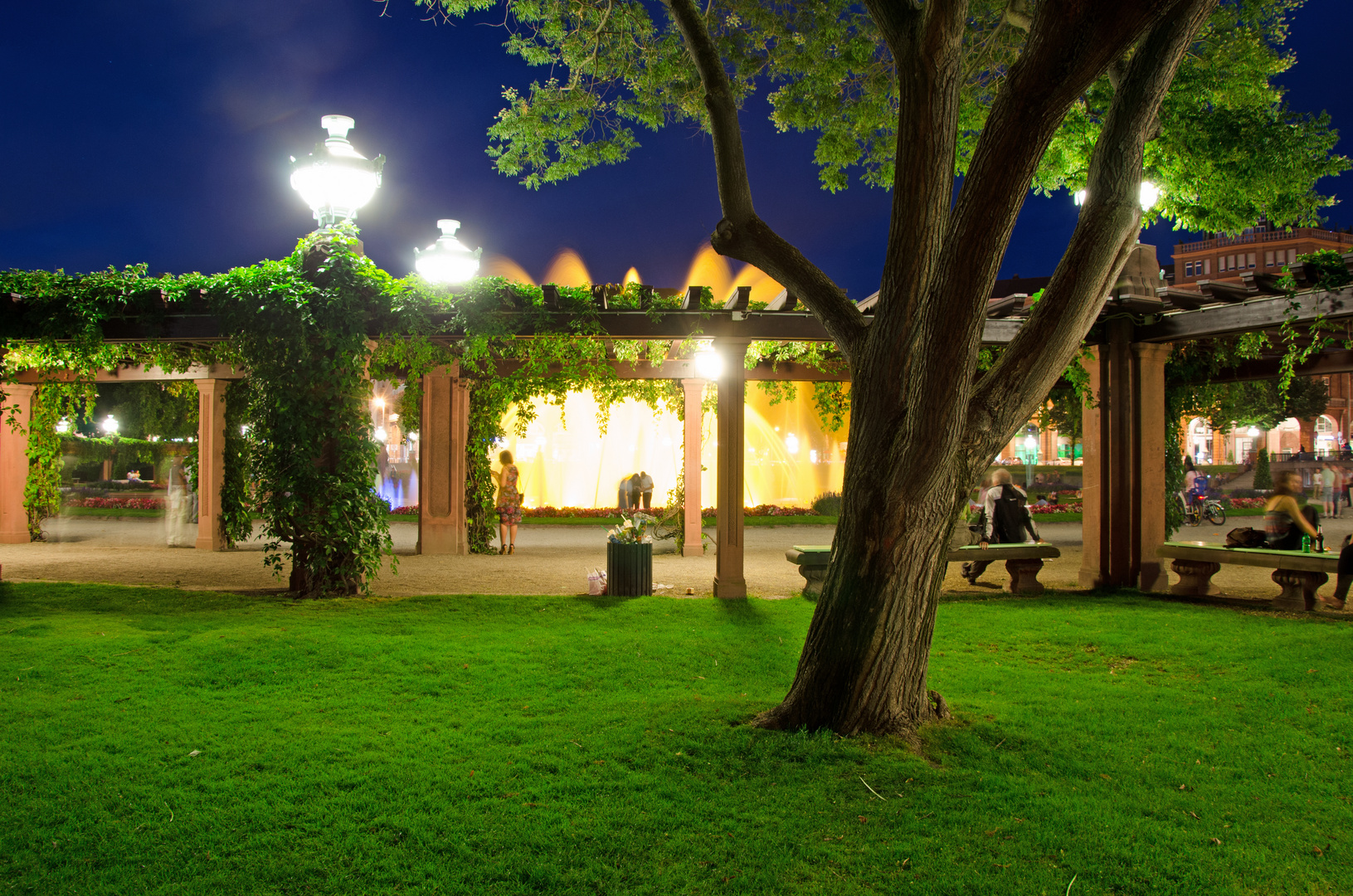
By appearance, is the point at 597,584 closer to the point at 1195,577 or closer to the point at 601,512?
the point at 1195,577

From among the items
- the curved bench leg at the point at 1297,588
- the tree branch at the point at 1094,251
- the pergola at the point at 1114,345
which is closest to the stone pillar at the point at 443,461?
the pergola at the point at 1114,345

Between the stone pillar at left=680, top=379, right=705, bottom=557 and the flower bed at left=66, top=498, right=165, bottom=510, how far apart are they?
56.5ft

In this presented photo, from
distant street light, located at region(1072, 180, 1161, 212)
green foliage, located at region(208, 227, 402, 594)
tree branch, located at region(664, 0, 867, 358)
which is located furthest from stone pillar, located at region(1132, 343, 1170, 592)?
green foliage, located at region(208, 227, 402, 594)

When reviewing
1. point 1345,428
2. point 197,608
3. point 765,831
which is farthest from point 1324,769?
point 1345,428

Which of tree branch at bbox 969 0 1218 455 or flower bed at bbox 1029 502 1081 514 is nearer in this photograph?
tree branch at bbox 969 0 1218 455

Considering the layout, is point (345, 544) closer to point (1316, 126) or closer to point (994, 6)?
point (994, 6)

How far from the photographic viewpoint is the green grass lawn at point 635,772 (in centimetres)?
301

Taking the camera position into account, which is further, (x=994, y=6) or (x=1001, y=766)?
(x=994, y=6)

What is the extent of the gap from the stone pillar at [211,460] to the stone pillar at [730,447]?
9.43m

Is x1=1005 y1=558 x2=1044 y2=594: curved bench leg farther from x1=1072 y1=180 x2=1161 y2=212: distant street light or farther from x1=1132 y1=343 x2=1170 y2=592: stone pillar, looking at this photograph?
x1=1072 y1=180 x2=1161 y2=212: distant street light

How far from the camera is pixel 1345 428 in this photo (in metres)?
62.1

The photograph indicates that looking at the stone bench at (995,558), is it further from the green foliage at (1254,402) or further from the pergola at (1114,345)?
the green foliage at (1254,402)

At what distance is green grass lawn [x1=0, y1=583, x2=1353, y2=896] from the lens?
3.01 meters

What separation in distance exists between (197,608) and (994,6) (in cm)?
959
